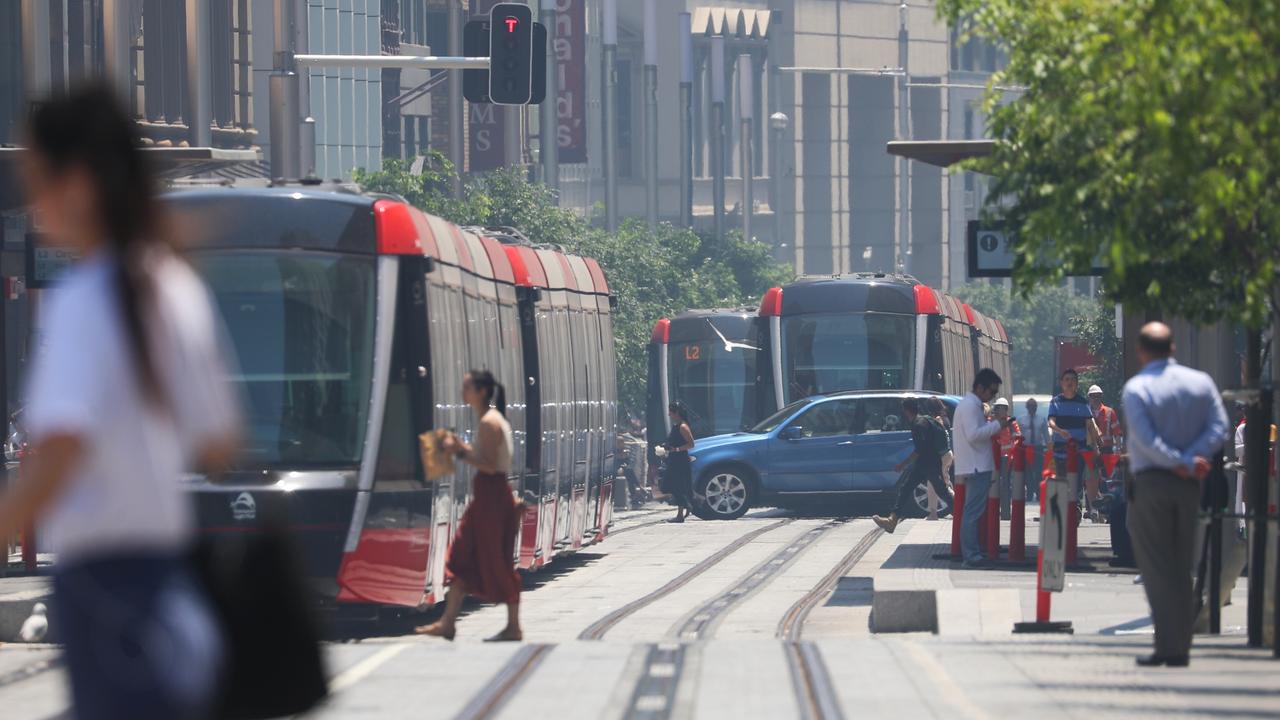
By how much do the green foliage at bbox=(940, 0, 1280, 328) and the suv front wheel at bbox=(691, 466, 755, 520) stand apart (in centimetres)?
1835

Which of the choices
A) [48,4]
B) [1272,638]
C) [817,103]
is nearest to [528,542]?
[1272,638]

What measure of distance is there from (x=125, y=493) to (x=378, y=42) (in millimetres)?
55874

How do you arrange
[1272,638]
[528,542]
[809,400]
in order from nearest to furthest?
[1272,638], [528,542], [809,400]

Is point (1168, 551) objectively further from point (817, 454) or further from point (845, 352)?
point (845, 352)

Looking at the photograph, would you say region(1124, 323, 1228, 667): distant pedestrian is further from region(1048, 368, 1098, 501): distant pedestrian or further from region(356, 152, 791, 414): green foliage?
region(356, 152, 791, 414): green foliage

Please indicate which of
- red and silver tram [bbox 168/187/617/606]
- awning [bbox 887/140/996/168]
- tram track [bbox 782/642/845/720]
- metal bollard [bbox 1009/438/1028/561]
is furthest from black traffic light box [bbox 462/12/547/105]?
tram track [bbox 782/642/845/720]

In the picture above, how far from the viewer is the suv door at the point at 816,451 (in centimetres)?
3045

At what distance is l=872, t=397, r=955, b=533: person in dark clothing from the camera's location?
85.2 feet

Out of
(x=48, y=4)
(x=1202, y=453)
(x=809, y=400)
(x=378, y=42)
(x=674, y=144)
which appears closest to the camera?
(x=1202, y=453)

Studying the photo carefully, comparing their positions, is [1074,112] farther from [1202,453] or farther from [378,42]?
[378,42]

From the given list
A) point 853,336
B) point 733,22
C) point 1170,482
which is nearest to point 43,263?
point 1170,482

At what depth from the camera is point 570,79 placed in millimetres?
85625

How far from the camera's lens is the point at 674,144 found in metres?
122

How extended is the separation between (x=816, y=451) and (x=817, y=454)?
5cm
